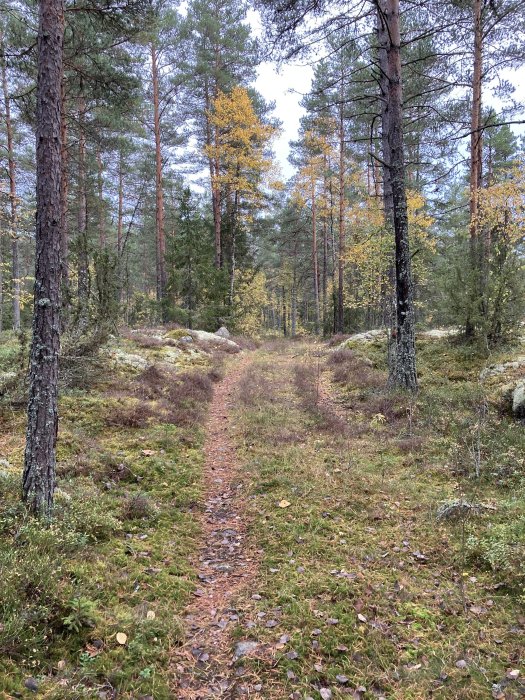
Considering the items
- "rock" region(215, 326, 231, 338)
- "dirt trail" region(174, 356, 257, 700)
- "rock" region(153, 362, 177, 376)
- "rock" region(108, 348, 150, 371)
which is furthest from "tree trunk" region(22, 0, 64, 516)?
"rock" region(215, 326, 231, 338)

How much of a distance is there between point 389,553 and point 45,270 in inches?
176

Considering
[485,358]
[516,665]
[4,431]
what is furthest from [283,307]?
[516,665]

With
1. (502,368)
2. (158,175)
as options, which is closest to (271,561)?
(502,368)

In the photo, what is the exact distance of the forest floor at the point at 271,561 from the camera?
108 inches

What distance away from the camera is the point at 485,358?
999 cm

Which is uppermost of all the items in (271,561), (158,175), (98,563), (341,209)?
(158,175)

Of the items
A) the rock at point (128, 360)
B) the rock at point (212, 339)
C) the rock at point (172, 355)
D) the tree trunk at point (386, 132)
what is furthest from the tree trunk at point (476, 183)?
the rock at point (212, 339)

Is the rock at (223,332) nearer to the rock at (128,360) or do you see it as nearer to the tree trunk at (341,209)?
the tree trunk at (341,209)

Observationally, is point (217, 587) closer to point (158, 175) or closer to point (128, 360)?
point (128, 360)

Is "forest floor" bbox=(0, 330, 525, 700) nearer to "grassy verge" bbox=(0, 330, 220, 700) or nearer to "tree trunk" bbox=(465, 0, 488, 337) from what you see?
"grassy verge" bbox=(0, 330, 220, 700)

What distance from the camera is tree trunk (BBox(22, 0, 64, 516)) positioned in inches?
147

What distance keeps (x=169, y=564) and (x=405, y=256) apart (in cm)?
760

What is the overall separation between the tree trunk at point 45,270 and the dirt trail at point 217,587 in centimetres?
176

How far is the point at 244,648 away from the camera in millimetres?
3068
